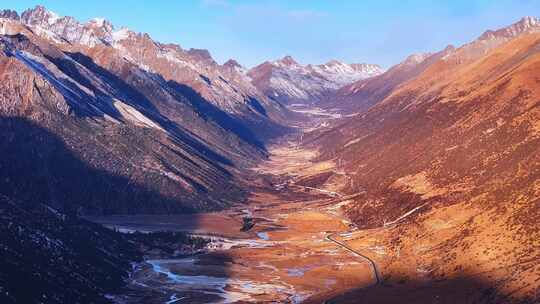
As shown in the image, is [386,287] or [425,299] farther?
[386,287]

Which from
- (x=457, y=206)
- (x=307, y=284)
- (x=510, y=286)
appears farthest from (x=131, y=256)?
(x=510, y=286)

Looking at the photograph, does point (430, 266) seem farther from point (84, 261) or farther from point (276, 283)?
point (84, 261)

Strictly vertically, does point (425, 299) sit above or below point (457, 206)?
below

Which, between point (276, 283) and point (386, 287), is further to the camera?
point (276, 283)

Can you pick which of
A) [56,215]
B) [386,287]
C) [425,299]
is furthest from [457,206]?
[56,215]

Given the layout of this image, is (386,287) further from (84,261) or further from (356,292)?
(84,261)

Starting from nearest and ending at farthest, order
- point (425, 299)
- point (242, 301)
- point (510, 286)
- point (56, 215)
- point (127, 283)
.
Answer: point (510, 286) < point (425, 299) < point (242, 301) < point (127, 283) < point (56, 215)

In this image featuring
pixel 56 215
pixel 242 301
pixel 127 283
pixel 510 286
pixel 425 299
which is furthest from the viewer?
pixel 56 215

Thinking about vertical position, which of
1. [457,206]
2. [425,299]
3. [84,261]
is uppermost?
[457,206]

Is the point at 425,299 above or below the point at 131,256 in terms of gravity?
below
